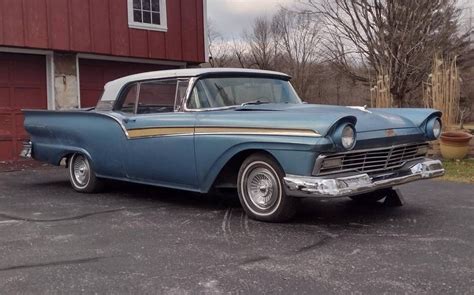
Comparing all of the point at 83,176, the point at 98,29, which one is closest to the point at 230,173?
the point at 83,176

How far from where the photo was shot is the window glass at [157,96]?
243 inches

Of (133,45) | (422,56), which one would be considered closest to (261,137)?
(133,45)

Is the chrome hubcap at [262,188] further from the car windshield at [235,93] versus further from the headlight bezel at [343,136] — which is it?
the car windshield at [235,93]

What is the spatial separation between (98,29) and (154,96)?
6042 millimetres

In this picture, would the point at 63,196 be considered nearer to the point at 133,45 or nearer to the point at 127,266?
the point at 127,266

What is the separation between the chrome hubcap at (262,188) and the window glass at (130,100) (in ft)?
6.87

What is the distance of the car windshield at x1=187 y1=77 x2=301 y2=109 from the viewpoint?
5875 mm

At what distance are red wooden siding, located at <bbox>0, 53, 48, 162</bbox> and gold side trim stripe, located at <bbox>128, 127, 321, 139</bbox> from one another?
221 inches

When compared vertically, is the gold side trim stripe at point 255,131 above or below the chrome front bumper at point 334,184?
above

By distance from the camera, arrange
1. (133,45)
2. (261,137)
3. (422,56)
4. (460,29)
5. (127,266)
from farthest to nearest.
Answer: (460,29) → (422,56) → (133,45) → (261,137) → (127,266)

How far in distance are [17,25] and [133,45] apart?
269cm

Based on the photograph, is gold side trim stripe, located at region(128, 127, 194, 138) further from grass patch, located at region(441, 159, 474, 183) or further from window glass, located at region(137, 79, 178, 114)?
grass patch, located at region(441, 159, 474, 183)

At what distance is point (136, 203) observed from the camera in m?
6.44

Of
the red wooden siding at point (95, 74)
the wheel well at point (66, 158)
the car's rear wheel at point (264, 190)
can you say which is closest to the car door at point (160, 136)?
the car's rear wheel at point (264, 190)
